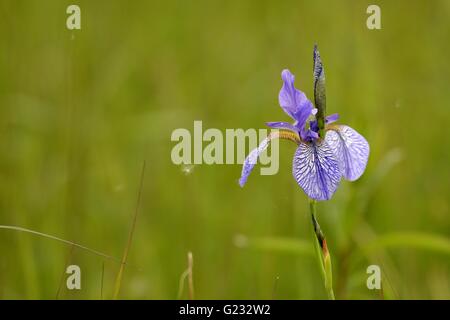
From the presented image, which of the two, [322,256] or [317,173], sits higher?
[317,173]

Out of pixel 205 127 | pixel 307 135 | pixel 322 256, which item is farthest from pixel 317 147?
pixel 205 127

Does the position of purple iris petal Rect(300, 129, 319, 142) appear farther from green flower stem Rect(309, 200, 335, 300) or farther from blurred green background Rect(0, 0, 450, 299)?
blurred green background Rect(0, 0, 450, 299)

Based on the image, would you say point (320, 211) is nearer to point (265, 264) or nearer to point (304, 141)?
point (265, 264)

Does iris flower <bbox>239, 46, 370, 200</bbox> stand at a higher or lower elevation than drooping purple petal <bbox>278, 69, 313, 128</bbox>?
lower

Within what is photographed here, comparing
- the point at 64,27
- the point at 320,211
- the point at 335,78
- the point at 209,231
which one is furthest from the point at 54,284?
the point at 335,78

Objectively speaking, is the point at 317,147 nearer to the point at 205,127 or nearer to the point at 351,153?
the point at 351,153

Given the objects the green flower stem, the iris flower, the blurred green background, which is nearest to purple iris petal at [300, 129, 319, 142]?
the iris flower
